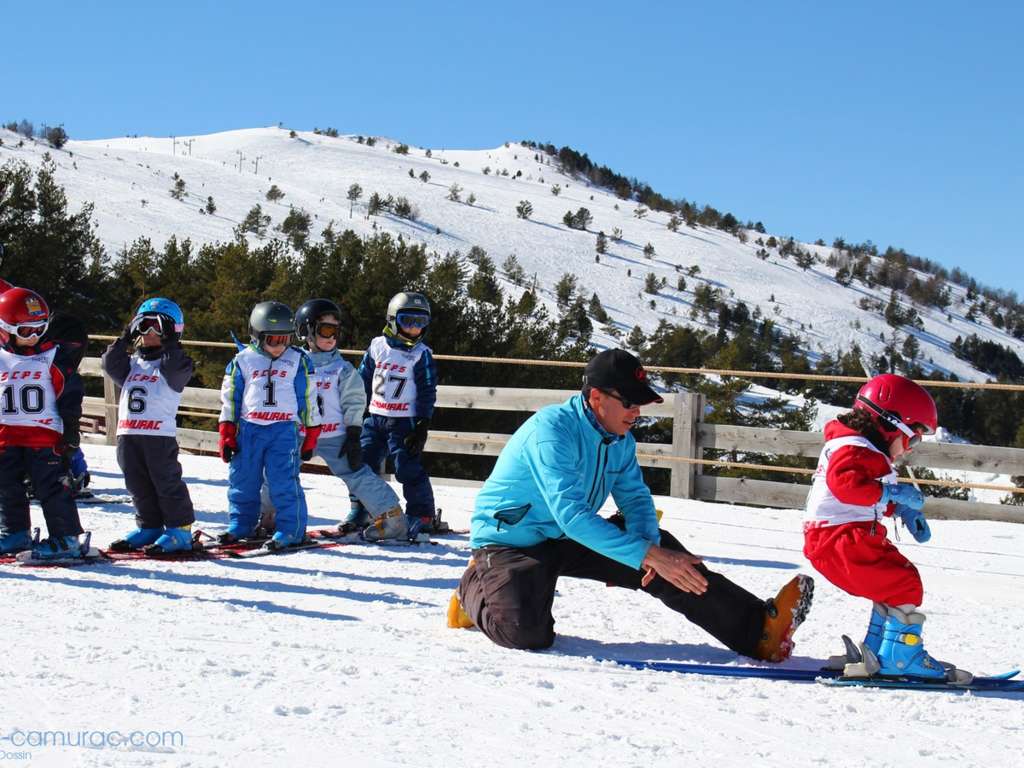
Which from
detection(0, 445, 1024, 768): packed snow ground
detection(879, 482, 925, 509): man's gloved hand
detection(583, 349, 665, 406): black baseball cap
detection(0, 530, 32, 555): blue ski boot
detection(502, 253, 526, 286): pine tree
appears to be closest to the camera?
detection(0, 445, 1024, 768): packed snow ground

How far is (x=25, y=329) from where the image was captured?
231 inches

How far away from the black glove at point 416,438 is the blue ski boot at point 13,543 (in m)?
2.44

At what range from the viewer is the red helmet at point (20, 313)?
5.83 metres

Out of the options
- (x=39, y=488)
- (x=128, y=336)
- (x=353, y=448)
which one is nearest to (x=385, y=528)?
(x=353, y=448)

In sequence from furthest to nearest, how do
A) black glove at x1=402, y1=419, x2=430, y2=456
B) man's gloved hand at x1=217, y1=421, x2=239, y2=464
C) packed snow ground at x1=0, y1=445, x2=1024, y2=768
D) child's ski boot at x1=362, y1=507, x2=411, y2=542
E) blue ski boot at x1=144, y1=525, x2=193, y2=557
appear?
black glove at x1=402, y1=419, x2=430, y2=456
child's ski boot at x1=362, y1=507, x2=411, y2=542
man's gloved hand at x1=217, y1=421, x2=239, y2=464
blue ski boot at x1=144, y1=525, x2=193, y2=557
packed snow ground at x1=0, y1=445, x2=1024, y2=768

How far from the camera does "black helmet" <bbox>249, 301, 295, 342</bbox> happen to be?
6.46m

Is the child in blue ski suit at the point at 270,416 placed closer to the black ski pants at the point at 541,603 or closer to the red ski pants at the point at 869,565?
the black ski pants at the point at 541,603

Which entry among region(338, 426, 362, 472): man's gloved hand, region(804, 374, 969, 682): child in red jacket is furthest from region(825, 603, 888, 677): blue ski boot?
region(338, 426, 362, 472): man's gloved hand

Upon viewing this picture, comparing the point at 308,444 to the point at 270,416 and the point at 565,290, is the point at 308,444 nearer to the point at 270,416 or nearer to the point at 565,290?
the point at 270,416

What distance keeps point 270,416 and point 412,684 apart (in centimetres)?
324

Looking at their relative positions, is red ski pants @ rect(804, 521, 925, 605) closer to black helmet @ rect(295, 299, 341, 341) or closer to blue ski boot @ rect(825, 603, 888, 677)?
blue ski boot @ rect(825, 603, 888, 677)

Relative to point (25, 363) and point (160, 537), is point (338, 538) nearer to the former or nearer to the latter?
point (160, 537)

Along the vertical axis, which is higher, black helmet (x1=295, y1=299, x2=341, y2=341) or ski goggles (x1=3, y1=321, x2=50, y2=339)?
black helmet (x1=295, y1=299, x2=341, y2=341)

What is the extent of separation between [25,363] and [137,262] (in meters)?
29.8
